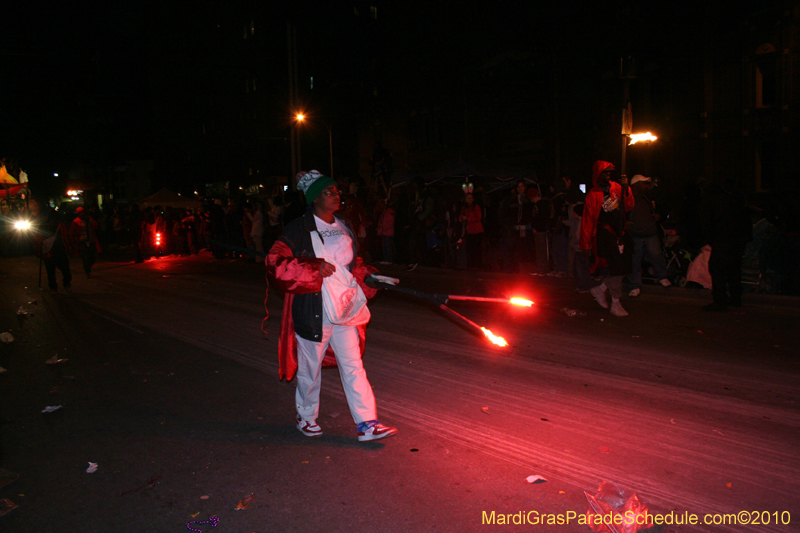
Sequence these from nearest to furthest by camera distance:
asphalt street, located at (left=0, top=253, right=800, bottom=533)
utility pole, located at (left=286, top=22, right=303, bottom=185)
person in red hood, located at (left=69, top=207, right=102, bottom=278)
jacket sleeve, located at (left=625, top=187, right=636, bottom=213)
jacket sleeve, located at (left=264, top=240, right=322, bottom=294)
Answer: asphalt street, located at (left=0, top=253, right=800, bottom=533) → jacket sleeve, located at (left=264, top=240, right=322, bottom=294) → jacket sleeve, located at (left=625, top=187, right=636, bottom=213) → person in red hood, located at (left=69, top=207, right=102, bottom=278) → utility pole, located at (left=286, top=22, right=303, bottom=185)

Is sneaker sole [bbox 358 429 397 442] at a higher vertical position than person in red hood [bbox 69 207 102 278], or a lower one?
lower

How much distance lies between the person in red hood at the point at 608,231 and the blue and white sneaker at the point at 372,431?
561 cm

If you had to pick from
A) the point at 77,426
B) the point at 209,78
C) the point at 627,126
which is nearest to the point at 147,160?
the point at 209,78

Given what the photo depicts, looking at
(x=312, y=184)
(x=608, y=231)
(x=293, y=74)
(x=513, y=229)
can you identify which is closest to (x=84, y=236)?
(x=293, y=74)

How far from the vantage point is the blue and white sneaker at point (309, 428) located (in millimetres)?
4637

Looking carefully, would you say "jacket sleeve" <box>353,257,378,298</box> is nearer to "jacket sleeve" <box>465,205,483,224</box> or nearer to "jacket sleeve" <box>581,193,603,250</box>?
"jacket sleeve" <box>581,193,603,250</box>

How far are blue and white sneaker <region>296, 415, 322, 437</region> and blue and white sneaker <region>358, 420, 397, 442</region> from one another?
334mm

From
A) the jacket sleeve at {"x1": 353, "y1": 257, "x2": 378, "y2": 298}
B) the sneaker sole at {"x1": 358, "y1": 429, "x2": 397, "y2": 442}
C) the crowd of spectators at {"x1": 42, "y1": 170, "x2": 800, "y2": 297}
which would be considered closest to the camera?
the sneaker sole at {"x1": 358, "y1": 429, "x2": 397, "y2": 442}

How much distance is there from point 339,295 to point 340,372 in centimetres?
57

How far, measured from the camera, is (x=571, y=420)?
4859 millimetres

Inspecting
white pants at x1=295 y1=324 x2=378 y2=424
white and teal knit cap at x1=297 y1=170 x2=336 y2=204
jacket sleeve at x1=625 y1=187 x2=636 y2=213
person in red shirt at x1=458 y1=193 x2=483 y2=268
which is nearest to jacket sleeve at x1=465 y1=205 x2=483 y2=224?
person in red shirt at x1=458 y1=193 x2=483 y2=268

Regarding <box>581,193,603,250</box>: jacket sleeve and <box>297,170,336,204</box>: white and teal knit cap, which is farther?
<box>581,193,603,250</box>: jacket sleeve

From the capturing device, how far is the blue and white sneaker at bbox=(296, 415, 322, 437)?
15.2 feet

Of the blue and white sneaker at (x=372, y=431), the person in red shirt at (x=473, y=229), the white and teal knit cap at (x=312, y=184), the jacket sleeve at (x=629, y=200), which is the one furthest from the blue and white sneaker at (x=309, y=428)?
the person in red shirt at (x=473, y=229)
